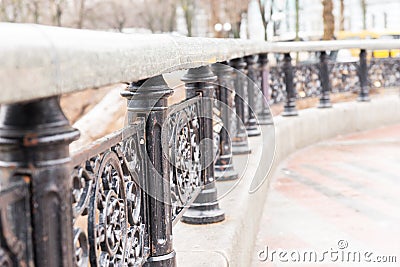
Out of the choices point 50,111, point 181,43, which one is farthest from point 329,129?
point 50,111

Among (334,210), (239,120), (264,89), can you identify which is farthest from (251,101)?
(334,210)

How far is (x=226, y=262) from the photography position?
2.90 meters

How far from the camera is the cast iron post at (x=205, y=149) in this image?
3430 millimetres

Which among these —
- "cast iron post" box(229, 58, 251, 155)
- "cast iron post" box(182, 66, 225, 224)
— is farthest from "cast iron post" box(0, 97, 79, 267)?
"cast iron post" box(229, 58, 251, 155)

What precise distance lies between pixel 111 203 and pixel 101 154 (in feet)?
0.54

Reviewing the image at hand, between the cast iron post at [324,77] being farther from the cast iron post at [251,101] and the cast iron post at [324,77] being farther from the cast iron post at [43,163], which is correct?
the cast iron post at [43,163]

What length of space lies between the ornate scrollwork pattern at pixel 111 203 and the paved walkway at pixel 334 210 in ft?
5.96

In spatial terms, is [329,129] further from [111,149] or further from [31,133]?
[31,133]

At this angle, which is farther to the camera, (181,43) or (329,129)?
(329,129)

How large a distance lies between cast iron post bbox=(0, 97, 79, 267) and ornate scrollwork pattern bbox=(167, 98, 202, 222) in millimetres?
1387

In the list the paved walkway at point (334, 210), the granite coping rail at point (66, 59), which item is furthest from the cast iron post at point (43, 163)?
the paved walkway at point (334, 210)

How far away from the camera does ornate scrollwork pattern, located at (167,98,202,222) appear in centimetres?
280

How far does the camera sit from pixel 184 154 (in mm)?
3039

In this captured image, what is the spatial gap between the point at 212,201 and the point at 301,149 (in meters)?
4.28
